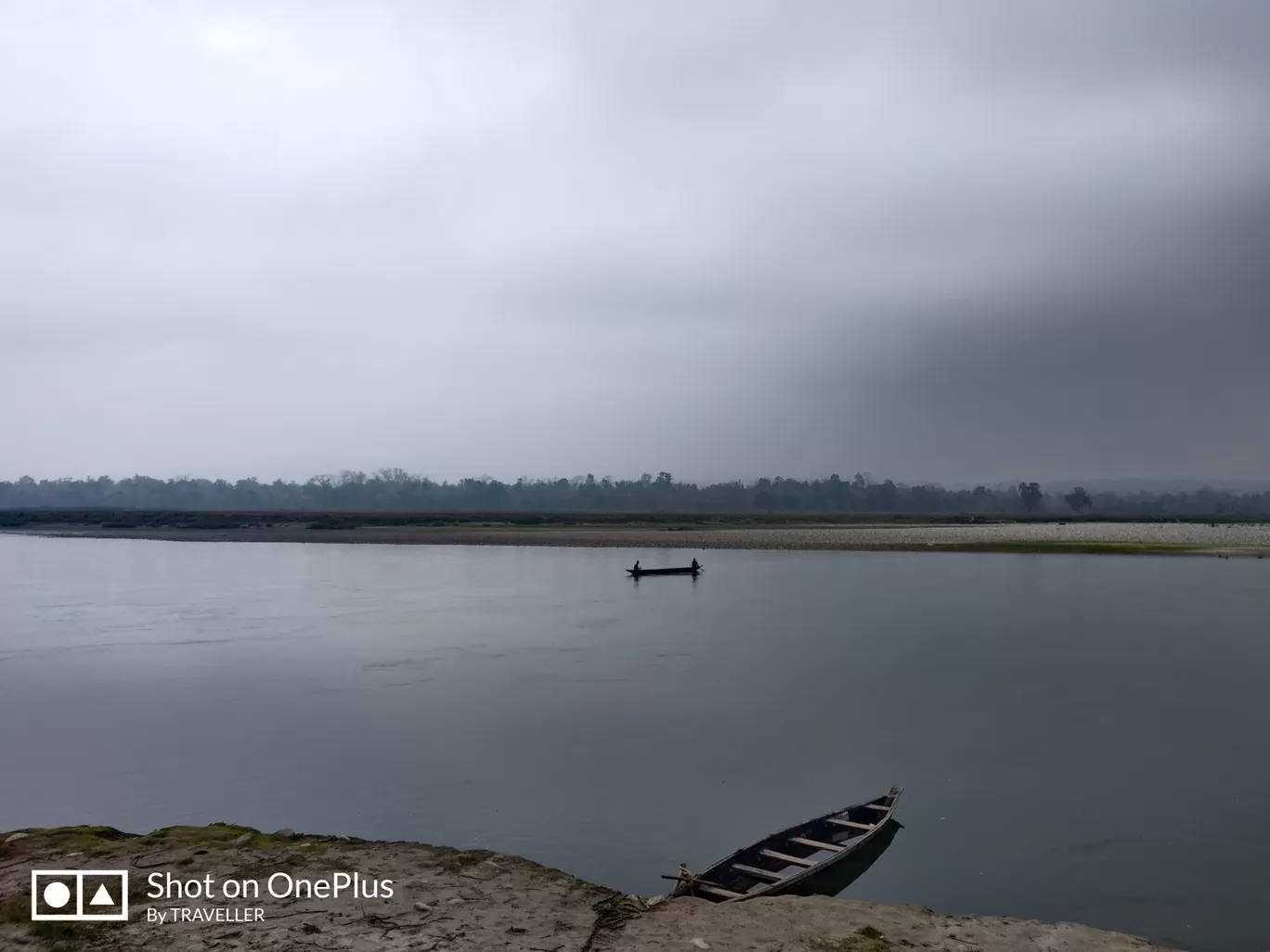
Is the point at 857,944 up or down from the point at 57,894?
down

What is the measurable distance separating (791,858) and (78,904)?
6.60m

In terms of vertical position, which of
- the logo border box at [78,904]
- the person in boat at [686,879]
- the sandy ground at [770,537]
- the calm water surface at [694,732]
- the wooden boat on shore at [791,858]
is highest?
the sandy ground at [770,537]

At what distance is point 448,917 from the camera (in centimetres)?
782

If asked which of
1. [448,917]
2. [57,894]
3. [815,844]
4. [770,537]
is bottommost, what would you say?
[815,844]

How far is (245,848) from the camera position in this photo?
9.43 meters

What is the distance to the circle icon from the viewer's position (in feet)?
26.0

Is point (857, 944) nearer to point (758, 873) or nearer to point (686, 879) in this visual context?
point (758, 873)

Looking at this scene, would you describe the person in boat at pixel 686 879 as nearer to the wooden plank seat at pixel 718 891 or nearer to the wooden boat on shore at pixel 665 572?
the wooden plank seat at pixel 718 891

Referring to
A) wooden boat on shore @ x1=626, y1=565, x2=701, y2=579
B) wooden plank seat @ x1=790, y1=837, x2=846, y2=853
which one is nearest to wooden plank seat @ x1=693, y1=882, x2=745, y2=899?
wooden plank seat @ x1=790, y1=837, x2=846, y2=853

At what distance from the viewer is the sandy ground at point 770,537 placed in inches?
2547

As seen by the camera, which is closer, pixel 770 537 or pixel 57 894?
pixel 57 894

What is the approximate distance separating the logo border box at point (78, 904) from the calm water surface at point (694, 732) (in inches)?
107

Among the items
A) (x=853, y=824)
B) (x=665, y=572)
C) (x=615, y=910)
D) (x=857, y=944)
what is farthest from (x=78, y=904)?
(x=665, y=572)

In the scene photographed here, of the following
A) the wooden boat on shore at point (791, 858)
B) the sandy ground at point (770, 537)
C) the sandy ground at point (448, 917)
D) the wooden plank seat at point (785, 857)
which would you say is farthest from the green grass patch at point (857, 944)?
the sandy ground at point (770, 537)
